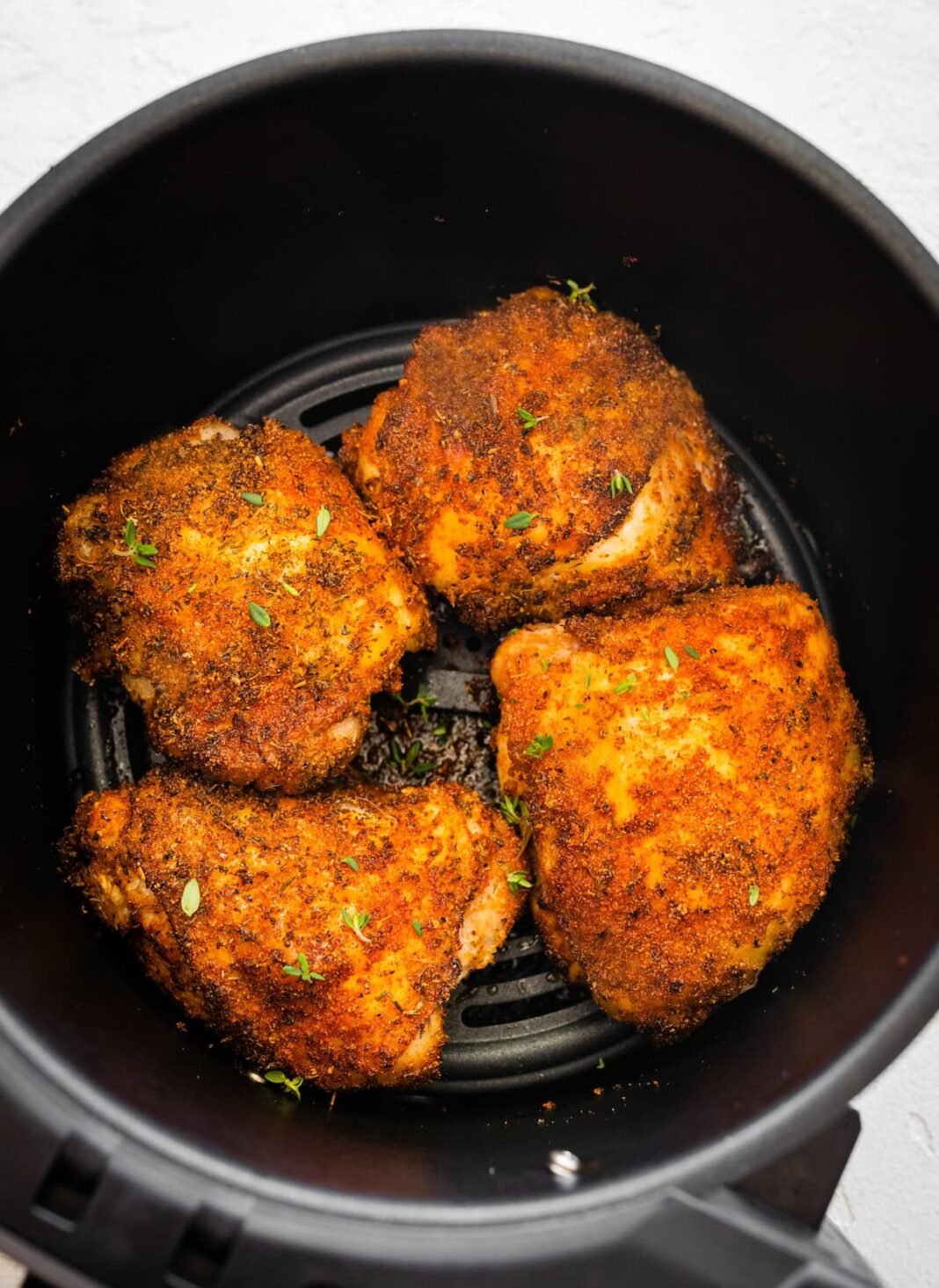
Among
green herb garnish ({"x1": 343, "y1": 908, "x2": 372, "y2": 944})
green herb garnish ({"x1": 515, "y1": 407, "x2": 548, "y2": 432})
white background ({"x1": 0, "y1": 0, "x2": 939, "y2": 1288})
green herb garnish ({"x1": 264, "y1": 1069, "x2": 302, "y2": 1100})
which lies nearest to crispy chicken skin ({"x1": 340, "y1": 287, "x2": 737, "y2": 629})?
green herb garnish ({"x1": 515, "y1": 407, "x2": 548, "y2": 432})

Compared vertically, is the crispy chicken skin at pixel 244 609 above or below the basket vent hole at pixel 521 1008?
above

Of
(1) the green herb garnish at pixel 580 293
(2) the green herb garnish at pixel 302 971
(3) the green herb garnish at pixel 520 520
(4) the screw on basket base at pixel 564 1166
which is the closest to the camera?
(4) the screw on basket base at pixel 564 1166

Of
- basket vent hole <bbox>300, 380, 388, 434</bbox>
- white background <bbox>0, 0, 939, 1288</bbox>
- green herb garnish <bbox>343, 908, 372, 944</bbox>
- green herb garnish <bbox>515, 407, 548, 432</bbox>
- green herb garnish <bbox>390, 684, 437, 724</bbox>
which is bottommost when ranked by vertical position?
green herb garnish <bbox>343, 908, 372, 944</bbox>

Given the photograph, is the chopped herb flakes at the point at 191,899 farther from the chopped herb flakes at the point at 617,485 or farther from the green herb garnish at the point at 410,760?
the chopped herb flakes at the point at 617,485

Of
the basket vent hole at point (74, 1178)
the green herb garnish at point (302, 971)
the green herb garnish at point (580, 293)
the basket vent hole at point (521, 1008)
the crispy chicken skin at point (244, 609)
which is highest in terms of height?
the green herb garnish at point (580, 293)

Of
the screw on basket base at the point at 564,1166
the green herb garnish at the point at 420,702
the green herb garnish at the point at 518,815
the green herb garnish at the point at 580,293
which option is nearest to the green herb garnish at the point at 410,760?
the green herb garnish at the point at 420,702

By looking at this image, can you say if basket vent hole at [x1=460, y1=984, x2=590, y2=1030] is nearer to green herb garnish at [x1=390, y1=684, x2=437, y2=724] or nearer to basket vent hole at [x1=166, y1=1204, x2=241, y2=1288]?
green herb garnish at [x1=390, y1=684, x2=437, y2=724]
